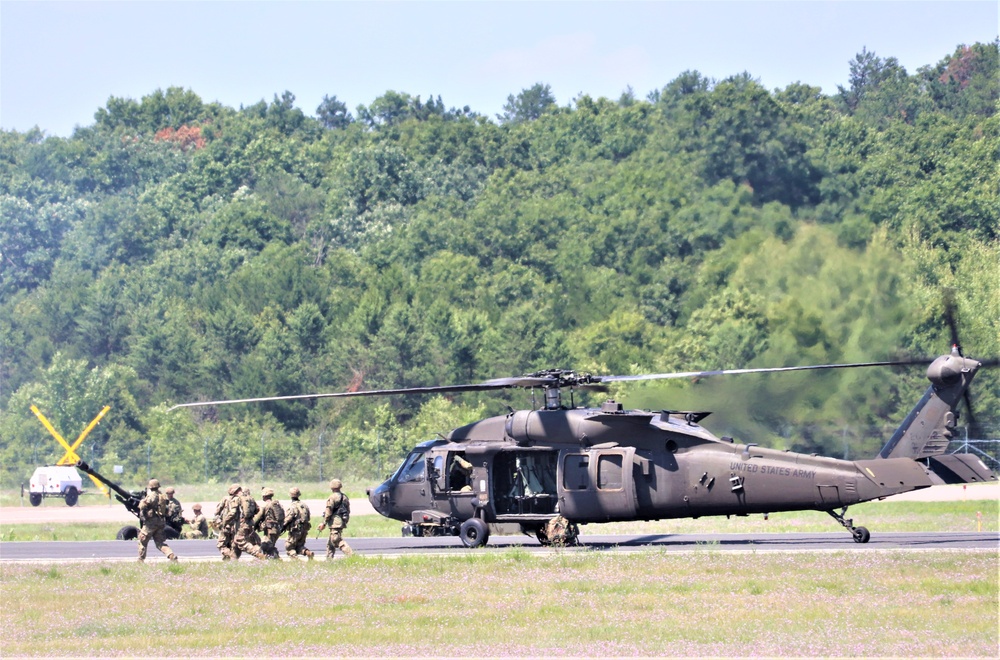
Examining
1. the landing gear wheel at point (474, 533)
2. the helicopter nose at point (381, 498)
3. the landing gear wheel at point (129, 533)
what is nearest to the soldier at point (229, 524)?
the helicopter nose at point (381, 498)

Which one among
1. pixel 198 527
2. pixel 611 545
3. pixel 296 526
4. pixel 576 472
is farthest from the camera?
pixel 198 527

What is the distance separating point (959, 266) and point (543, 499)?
4537cm

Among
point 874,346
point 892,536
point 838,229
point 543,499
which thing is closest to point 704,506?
point 543,499

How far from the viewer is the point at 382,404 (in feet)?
229

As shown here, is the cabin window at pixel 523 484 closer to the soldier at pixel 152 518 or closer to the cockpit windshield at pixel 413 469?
the cockpit windshield at pixel 413 469

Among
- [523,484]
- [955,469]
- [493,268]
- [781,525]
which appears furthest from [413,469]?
[493,268]

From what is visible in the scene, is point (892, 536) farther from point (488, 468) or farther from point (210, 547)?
point (210, 547)

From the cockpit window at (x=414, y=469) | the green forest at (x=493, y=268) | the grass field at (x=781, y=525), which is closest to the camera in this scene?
the cockpit window at (x=414, y=469)

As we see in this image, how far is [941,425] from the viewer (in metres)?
24.6

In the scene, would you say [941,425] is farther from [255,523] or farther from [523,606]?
[255,523]

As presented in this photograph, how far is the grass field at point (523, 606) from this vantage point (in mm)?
15672

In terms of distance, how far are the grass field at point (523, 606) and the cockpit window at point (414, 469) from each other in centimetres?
371

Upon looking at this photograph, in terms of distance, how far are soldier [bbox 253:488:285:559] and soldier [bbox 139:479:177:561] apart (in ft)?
5.21

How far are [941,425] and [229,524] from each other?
12300 millimetres
